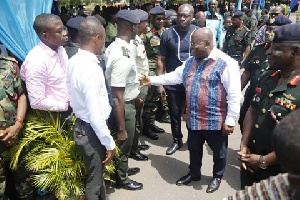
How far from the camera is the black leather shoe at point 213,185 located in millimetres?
3211

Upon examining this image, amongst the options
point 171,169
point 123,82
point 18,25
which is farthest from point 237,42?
point 18,25

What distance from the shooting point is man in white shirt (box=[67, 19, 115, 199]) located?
7.02 ft

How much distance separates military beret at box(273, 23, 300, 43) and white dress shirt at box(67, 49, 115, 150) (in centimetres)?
127

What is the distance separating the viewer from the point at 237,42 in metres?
6.01

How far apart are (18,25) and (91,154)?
165 centimetres

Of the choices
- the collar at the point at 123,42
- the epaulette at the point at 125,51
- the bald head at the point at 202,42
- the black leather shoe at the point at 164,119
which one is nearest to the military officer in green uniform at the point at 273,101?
the bald head at the point at 202,42

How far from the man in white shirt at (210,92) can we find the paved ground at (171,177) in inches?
16.8

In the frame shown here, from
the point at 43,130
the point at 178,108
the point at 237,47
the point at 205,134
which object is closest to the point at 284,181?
the point at 205,134

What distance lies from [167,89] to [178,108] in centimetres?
31

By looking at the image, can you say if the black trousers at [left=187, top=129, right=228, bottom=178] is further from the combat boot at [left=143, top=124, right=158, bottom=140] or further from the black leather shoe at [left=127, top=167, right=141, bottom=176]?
the combat boot at [left=143, top=124, right=158, bottom=140]

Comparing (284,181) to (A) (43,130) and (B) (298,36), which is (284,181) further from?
(A) (43,130)

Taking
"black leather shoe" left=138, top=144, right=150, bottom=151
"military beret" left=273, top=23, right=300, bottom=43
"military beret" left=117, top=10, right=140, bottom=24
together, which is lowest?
"black leather shoe" left=138, top=144, right=150, bottom=151

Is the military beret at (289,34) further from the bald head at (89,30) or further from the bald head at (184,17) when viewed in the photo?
the bald head at (184,17)

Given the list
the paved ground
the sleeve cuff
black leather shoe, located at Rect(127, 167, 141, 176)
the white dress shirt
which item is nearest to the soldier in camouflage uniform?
the white dress shirt
